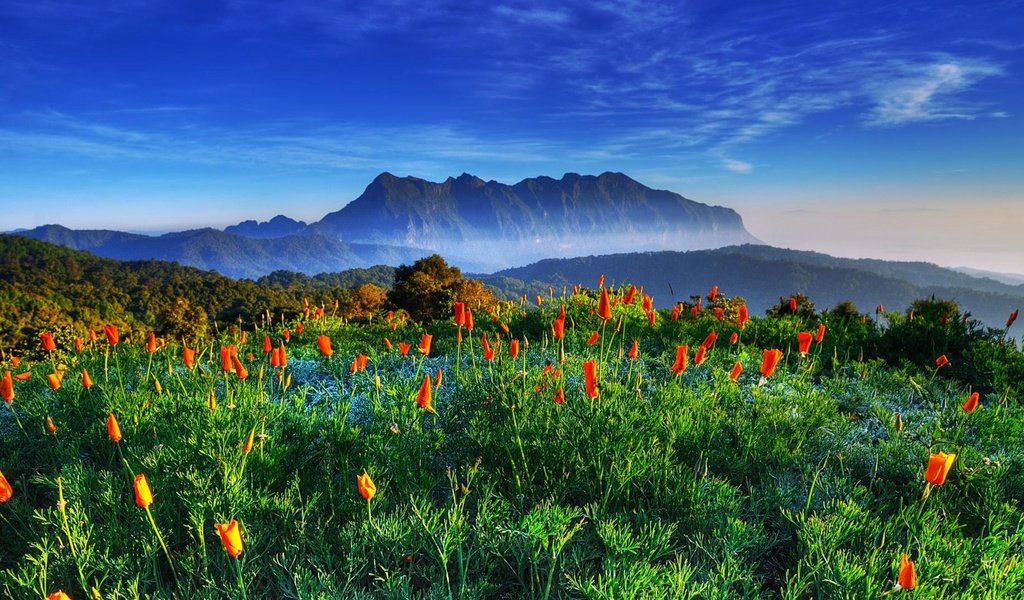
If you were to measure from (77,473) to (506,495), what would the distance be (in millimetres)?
2506

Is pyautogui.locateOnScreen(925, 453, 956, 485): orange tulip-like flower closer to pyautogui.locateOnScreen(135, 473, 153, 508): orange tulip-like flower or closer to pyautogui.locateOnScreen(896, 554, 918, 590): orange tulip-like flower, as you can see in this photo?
pyautogui.locateOnScreen(896, 554, 918, 590): orange tulip-like flower

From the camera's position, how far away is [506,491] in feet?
10.4

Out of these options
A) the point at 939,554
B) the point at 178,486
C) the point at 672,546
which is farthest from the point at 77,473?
the point at 939,554

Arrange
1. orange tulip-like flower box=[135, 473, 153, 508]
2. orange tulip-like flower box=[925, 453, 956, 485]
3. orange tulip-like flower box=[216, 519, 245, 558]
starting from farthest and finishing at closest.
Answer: orange tulip-like flower box=[925, 453, 956, 485] < orange tulip-like flower box=[135, 473, 153, 508] < orange tulip-like flower box=[216, 519, 245, 558]

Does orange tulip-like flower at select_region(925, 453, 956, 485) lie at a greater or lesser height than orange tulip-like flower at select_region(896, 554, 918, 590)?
greater

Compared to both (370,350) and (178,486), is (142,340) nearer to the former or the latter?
(370,350)

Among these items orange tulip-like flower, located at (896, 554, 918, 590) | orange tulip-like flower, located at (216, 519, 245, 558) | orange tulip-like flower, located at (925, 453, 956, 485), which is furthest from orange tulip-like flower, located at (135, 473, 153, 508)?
orange tulip-like flower, located at (925, 453, 956, 485)

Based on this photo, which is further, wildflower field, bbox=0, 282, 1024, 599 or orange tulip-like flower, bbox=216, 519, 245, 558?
wildflower field, bbox=0, 282, 1024, 599

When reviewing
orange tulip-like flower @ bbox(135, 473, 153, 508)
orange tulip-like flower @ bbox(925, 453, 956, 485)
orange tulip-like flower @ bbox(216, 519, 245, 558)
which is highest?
orange tulip-like flower @ bbox(925, 453, 956, 485)

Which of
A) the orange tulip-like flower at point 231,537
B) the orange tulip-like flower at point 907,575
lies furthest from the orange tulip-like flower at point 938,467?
the orange tulip-like flower at point 231,537

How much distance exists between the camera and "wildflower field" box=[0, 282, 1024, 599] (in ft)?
8.09

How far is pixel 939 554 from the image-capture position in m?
2.57

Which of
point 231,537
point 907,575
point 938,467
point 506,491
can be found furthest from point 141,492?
point 938,467

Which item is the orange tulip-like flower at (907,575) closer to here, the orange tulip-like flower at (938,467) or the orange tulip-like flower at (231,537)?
the orange tulip-like flower at (938,467)
